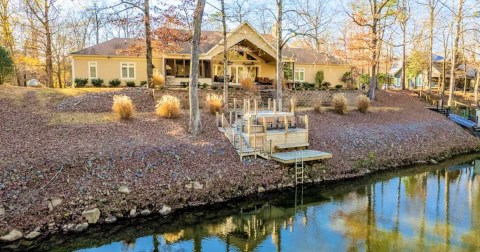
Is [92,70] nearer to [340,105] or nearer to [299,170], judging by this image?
[340,105]

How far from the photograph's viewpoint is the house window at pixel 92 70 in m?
23.6

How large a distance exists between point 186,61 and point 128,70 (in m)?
4.19

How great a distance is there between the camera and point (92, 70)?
23.7m

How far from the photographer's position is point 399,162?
51.2 feet

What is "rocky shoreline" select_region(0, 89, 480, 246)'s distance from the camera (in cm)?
871

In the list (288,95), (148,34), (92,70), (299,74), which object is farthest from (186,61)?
(299,74)

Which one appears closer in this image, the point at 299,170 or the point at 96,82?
the point at 299,170

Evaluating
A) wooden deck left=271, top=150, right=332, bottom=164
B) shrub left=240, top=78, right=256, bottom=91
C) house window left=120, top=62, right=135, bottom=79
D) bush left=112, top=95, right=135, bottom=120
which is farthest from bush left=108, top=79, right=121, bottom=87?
wooden deck left=271, top=150, right=332, bottom=164

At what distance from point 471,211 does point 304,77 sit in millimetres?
20329

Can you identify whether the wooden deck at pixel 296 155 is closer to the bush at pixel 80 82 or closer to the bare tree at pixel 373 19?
the bare tree at pixel 373 19

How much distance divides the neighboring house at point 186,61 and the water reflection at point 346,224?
40.5 feet

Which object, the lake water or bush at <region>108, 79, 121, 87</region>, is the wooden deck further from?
bush at <region>108, 79, 121, 87</region>

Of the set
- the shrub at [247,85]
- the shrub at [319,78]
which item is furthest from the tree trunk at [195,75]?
the shrub at [319,78]

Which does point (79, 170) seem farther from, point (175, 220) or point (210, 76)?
point (210, 76)
